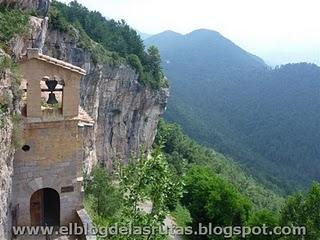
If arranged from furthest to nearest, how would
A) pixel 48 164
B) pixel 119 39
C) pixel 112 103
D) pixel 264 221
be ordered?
pixel 119 39 < pixel 112 103 < pixel 264 221 < pixel 48 164

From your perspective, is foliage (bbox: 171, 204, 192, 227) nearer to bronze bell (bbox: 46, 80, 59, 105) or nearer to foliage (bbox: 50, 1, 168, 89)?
foliage (bbox: 50, 1, 168, 89)

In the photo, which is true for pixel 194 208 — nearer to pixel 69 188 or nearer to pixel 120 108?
pixel 120 108

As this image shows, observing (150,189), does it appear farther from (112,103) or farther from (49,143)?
(112,103)

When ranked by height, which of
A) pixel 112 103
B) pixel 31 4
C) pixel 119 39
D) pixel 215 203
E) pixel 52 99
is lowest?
pixel 215 203

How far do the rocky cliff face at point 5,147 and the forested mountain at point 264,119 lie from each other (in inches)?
3664

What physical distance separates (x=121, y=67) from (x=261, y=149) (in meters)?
86.1

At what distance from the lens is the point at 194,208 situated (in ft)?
131

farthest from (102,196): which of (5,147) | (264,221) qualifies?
(5,147)

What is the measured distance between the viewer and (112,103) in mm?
56781

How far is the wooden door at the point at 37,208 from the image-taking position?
1480 cm

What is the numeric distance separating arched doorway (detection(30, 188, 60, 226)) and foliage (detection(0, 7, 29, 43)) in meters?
5.09

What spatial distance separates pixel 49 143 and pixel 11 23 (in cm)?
714

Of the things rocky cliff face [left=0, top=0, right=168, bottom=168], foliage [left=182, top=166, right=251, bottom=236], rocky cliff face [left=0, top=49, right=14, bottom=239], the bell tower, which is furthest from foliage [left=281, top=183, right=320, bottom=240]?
rocky cliff face [left=0, top=0, right=168, bottom=168]

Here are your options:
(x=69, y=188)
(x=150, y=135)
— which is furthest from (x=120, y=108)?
(x=69, y=188)
